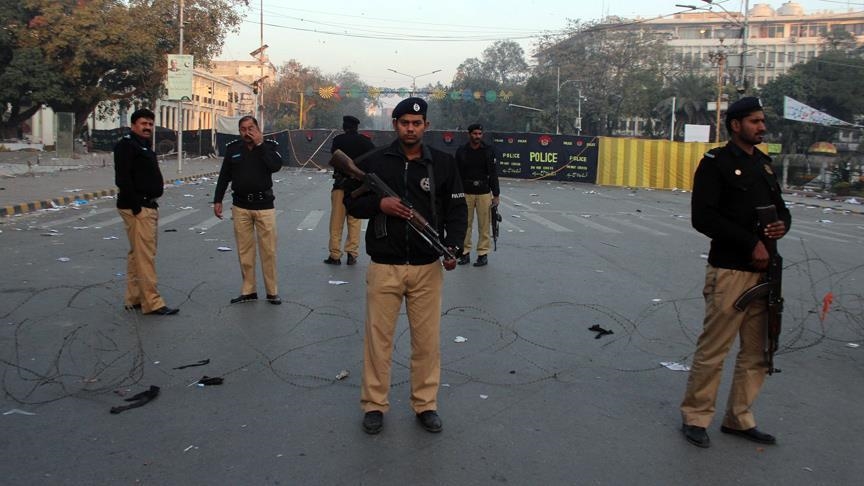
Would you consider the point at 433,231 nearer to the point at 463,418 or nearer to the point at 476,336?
the point at 463,418

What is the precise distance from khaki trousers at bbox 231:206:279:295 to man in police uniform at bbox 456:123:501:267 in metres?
3.31

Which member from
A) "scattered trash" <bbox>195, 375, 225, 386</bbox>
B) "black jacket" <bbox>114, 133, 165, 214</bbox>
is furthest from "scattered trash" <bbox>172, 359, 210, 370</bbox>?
"black jacket" <bbox>114, 133, 165, 214</bbox>

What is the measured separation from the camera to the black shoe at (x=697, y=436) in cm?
424

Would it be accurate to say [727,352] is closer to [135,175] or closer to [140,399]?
[140,399]

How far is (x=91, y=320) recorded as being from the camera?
696 cm

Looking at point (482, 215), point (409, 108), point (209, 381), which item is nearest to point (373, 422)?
point (209, 381)

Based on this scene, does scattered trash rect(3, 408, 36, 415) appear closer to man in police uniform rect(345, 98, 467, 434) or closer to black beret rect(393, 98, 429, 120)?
man in police uniform rect(345, 98, 467, 434)

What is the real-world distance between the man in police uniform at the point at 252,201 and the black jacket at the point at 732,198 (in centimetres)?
459

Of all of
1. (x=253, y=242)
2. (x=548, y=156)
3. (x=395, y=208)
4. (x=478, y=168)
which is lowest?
(x=253, y=242)

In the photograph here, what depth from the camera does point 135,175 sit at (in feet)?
23.2

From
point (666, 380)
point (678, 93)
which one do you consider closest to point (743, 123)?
point (666, 380)

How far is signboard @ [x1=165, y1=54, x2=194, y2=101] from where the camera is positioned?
2820 centimetres

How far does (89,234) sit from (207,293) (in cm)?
580

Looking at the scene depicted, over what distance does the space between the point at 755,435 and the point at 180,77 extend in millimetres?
27300
